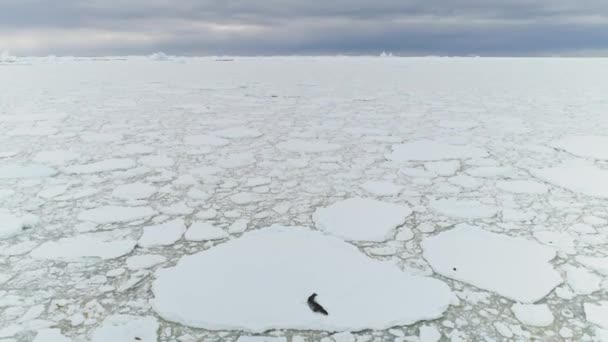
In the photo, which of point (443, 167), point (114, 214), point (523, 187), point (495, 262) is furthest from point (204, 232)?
point (523, 187)

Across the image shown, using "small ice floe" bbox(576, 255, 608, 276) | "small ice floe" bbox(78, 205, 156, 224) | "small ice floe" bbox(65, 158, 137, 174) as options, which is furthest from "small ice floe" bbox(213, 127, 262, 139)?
"small ice floe" bbox(576, 255, 608, 276)

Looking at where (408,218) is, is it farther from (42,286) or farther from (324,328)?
(42,286)

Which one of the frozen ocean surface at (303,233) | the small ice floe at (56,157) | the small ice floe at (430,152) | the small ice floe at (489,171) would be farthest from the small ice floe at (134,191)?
the small ice floe at (489,171)

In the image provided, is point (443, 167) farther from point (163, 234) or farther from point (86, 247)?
point (86, 247)

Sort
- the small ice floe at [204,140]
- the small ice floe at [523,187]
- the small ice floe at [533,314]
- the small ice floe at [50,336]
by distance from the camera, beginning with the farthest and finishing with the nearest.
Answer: the small ice floe at [204,140] → the small ice floe at [523,187] → the small ice floe at [533,314] → the small ice floe at [50,336]

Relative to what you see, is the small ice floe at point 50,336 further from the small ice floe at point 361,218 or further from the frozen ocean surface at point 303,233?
the small ice floe at point 361,218
